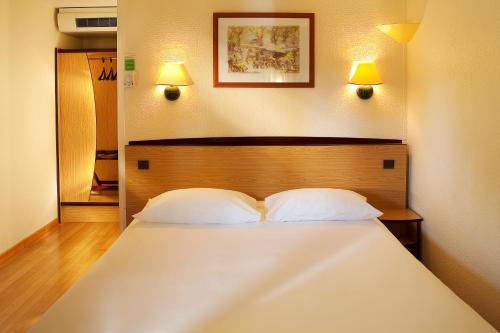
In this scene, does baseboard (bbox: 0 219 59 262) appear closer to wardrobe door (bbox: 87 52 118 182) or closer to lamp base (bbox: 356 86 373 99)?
wardrobe door (bbox: 87 52 118 182)

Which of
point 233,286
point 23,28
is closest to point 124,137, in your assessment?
point 23,28

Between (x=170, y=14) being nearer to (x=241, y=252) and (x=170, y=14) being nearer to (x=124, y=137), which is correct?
(x=124, y=137)

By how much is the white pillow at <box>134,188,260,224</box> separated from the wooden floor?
0.75 m

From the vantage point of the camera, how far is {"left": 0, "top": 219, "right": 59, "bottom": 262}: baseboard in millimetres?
3640

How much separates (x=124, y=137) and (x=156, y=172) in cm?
35

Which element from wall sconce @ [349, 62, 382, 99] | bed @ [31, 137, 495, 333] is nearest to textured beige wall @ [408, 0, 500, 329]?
wall sconce @ [349, 62, 382, 99]

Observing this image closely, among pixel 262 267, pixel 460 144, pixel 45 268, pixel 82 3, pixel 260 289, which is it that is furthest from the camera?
pixel 82 3

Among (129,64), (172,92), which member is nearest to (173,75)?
(172,92)

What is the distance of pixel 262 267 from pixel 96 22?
3543mm

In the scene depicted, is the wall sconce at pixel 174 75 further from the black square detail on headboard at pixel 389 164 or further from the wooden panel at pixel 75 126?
the wooden panel at pixel 75 126

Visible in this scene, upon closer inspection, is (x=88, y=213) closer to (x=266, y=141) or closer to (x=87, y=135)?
(x=87, y=135)

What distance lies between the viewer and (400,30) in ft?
10.1

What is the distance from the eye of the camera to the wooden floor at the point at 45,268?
2.65 m

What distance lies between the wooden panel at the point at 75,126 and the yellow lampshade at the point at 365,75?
270cm
